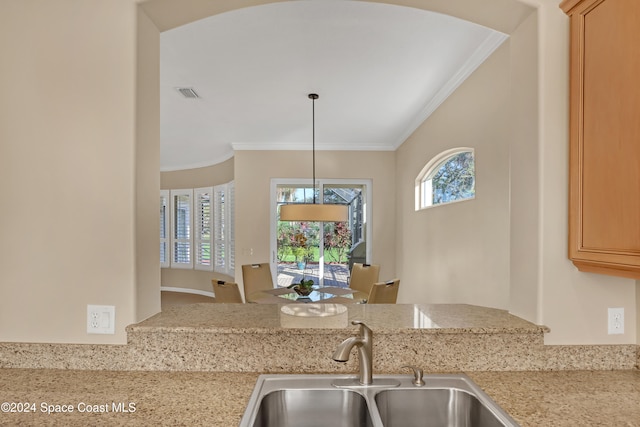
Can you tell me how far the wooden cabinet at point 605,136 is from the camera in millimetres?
1091

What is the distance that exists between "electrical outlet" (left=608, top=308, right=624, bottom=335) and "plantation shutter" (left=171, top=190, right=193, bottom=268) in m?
6.92

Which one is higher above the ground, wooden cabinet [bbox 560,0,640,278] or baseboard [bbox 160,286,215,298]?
wooden cabinet [bbox 560,0,640,278]

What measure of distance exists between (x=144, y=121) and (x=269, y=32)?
132cm

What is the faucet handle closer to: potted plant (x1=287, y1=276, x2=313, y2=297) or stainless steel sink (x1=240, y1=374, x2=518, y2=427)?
stainless steel sink (x1=240, y1=374, x2=518, y2=427)

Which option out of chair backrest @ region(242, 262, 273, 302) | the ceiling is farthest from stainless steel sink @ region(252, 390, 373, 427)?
chair backrest @ region(242, 262, 273, 302)

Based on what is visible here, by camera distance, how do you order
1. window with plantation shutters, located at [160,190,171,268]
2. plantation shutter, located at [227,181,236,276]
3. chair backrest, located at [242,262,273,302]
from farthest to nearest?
window with plantation shutters, located at [160,190,171,268] < plantation shutter, located at [227,181,236,276] < chair backrest, located at [242,262,273,302]

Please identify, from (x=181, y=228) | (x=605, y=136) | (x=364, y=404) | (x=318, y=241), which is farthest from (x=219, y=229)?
(x=605, y=136)

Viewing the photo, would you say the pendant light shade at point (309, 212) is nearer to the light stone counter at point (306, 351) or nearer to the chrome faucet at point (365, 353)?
the light stone counter at point (306, 351)

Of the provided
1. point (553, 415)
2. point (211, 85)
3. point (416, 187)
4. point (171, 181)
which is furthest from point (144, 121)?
point (171, 181)

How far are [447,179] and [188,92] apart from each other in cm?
270

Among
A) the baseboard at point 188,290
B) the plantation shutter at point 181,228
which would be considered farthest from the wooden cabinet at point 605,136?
Answer: the plantation shutter at point 181,228

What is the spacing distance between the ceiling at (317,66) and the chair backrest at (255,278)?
1.81 metres

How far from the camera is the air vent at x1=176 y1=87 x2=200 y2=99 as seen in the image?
3.41 m

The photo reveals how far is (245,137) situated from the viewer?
17.5 feet
